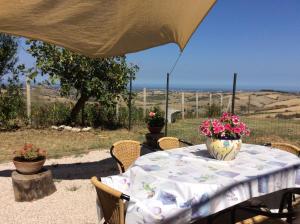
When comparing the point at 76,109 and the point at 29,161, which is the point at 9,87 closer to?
the point at 76,109

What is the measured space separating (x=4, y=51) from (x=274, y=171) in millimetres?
8261

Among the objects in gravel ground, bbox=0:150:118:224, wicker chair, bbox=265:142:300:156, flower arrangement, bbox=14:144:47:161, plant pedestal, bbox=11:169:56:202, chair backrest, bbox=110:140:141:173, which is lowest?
gravel ground, bbox=0:150:118:224

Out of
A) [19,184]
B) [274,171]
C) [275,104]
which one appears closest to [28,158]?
[19,184]

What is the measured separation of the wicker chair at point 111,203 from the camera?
7.52 feet

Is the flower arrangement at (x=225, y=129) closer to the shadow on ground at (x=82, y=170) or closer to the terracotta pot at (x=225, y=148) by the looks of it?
the terracotta pot at (x=225, y=148)

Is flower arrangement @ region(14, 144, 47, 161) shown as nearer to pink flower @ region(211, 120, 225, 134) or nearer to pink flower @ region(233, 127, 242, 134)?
pink flower @ region(211, 120, 225, 134)

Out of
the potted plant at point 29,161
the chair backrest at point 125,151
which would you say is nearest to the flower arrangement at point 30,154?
the potted plant at point 29,161

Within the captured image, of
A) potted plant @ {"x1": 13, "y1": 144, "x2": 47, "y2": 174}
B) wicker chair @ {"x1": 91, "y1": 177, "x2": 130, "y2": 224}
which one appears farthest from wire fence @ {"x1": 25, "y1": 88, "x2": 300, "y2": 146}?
wicker chair @ {"x1": 91, "y1": 177, "x2": 130, "y2": 224}

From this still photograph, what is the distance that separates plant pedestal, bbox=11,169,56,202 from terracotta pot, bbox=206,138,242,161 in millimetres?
2328

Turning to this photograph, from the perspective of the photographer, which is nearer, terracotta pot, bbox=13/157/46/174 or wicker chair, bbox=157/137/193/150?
terracotta pot, bbox=13/157/46/174

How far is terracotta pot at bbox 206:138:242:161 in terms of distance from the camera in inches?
120

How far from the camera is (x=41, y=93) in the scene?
10.2 m

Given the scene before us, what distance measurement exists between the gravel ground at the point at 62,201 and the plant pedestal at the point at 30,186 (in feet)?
0.23

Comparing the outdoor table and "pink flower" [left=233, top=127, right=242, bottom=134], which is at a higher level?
"pink flower" [left=233, top=127, right=242, bottom=134]
